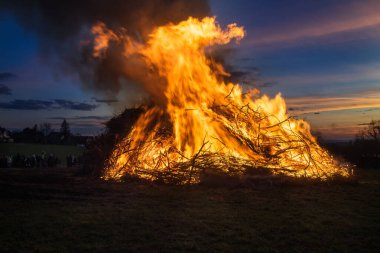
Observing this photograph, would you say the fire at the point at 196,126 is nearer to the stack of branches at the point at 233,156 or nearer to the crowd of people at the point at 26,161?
the stack of branches at the point at 233,156

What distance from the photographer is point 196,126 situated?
1542 cm

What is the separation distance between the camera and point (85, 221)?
7051mm

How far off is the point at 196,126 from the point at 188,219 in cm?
826

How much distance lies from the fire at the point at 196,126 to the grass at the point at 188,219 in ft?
9.63

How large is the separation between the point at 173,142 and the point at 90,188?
4.44 meters

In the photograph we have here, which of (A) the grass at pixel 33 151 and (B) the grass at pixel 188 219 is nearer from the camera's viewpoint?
(B) the grass at pixel 188 219

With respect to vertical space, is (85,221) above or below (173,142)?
below

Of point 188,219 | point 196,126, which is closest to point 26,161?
point 196,126

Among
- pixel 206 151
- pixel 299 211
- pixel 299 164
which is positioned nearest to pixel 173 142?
pixel 206 151

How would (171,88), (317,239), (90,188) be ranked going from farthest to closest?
(171,88)
(90,188)
(317,239)

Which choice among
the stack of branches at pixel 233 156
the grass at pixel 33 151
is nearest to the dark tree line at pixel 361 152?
the stack of branches at pixel 233 156

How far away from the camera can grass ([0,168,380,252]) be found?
5.66 m

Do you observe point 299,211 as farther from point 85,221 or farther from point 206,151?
point 206,151

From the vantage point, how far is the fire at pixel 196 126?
578 inches
